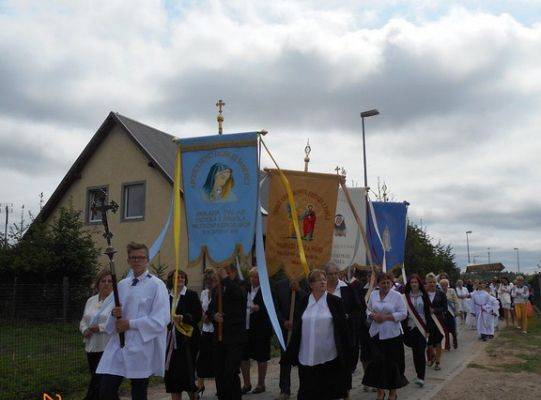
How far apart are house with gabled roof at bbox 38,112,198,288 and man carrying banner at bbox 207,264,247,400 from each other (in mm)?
14098

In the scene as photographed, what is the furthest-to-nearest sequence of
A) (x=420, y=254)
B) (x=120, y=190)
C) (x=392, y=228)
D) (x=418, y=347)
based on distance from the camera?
(x=420, y=254) → (x=120, y=190) → (x=392, y=228) → (x=418, y=347)

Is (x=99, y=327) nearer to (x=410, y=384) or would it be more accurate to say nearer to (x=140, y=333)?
(x=140, y=333)

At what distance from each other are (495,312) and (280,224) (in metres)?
10.8

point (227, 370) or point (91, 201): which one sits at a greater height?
point (91, 201)

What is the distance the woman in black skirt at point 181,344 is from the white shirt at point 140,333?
1811 mm

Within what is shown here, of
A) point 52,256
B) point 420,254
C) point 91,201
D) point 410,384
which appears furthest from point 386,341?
point 420,254

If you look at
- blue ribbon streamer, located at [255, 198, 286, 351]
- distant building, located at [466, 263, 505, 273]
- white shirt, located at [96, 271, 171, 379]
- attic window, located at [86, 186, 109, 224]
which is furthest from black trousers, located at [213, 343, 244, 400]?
distant building, located at [466, 263, 505, 273]

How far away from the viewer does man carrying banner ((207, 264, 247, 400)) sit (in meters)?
6.96

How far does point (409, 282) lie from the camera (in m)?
9.58

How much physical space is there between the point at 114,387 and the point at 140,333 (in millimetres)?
493

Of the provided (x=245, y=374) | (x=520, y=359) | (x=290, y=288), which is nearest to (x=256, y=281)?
(x=290, y=288)

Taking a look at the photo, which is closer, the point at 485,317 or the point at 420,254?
the point at 485,317

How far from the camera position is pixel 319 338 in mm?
6152

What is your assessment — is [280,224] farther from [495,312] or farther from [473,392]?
[495,312]
